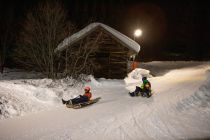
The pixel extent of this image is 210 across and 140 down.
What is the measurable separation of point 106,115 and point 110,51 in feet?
44.8

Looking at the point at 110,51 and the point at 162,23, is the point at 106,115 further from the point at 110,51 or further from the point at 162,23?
the point at 162,23

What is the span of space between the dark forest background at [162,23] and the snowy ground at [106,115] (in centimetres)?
2627

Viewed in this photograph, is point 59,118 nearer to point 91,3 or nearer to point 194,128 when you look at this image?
point 194,128

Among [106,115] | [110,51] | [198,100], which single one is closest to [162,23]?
[110,51]

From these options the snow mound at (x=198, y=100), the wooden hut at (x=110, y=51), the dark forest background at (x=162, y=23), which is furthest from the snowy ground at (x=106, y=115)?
the dark forest background at (x=162, y=23)

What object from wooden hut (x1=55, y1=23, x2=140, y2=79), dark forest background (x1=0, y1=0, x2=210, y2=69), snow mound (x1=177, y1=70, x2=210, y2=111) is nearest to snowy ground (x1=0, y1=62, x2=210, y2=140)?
snow mound (x1=177, y1=70, x2=210, y2=111)

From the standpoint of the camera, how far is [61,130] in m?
10.8

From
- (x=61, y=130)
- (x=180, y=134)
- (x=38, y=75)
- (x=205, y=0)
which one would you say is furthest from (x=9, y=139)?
(x=205, y=0)

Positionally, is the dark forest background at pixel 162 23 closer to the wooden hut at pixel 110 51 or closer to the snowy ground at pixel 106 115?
the wooden hut at pixel 110 51

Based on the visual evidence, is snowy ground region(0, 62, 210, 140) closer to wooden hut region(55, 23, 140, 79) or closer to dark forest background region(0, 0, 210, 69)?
wooden hut region(55, 23, 140, 79)

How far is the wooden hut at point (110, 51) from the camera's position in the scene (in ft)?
82.1

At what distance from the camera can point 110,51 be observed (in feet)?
85.0

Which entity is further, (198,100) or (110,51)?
(110,51)

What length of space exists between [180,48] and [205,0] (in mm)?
9375
